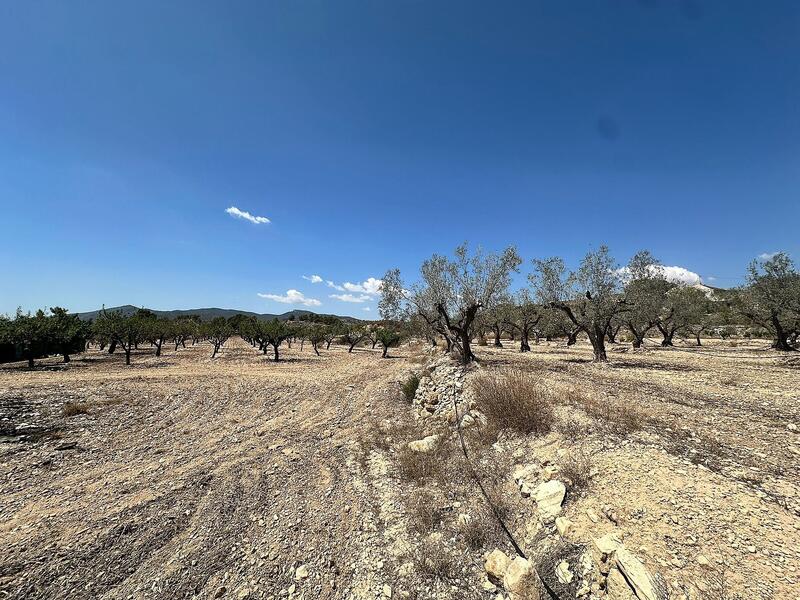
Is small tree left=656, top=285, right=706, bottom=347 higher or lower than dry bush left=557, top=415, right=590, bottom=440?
higher

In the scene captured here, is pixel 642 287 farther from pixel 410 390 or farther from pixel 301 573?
pixel 301 573

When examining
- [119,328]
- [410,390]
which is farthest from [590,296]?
[119,328]

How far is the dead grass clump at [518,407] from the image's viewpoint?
9617 millimetres

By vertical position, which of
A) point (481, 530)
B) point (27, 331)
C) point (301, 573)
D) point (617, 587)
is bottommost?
point (301, 573)

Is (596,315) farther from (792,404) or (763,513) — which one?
(763,513)

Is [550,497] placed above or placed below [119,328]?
below

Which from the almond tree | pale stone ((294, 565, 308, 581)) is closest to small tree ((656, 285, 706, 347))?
the almond tree

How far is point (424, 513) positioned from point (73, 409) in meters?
18.2

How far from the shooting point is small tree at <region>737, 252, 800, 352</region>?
28234mm

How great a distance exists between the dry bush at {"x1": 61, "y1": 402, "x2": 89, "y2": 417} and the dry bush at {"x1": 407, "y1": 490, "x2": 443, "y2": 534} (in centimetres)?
1746

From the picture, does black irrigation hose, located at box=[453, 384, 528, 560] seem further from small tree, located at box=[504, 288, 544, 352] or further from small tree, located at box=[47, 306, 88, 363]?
small tree, located at box=[47, 306, 88, 363]

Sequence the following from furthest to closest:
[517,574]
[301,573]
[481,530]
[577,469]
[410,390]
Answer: [410,390] → [577,469] → [481,530] → [301,573] → [517,574]

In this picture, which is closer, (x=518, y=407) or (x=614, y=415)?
(x=614, y=415)

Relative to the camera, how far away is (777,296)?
29.1 m
